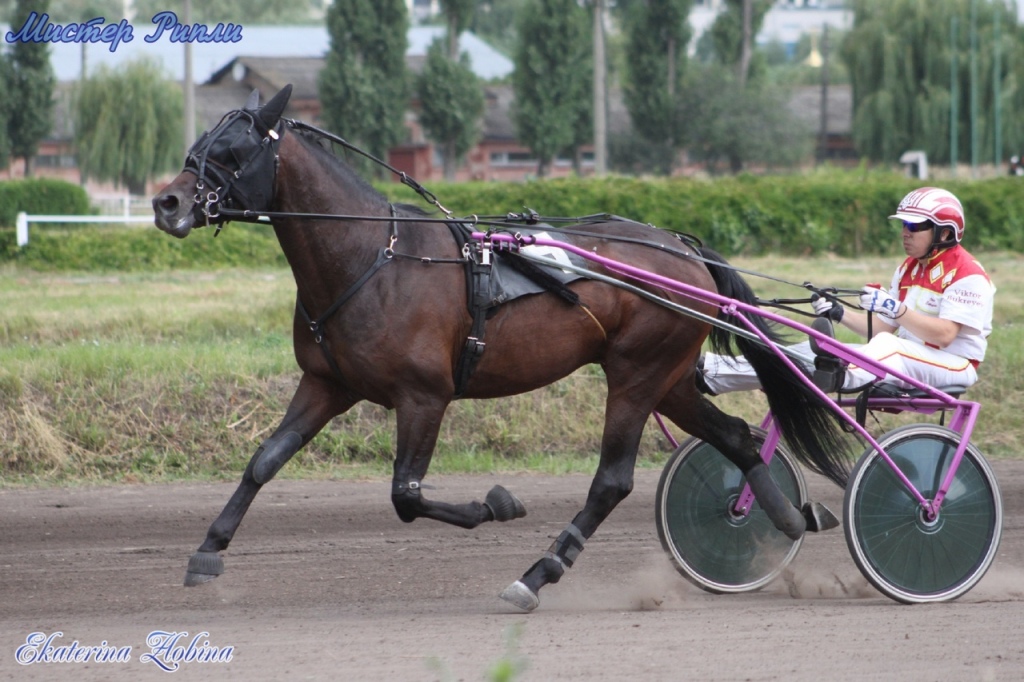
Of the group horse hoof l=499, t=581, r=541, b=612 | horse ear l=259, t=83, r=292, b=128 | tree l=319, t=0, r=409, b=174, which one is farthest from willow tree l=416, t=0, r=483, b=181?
horse hoof l=499, t=581, r=541, b=612

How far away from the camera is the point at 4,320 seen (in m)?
10.3

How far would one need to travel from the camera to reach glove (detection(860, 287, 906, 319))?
15.8 ft

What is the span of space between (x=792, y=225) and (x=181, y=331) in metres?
11.4

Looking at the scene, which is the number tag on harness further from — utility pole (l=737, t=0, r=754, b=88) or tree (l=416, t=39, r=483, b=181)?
utility pole (l=737, t=0, r=754, b=88)

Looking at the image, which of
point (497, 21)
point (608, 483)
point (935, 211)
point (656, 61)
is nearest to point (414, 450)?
point (608, 483)

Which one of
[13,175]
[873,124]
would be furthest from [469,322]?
[13,175]

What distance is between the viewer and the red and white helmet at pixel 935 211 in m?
4.95

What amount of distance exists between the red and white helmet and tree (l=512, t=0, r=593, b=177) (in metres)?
29.8

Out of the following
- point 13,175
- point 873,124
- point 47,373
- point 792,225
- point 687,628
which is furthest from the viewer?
point 13,175

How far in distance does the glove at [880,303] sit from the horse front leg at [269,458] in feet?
6.46

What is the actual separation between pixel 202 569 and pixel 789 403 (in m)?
2.44

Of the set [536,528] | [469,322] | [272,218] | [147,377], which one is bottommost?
[536,528]

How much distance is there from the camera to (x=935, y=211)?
4949 millimetres

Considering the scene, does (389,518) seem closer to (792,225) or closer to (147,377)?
(147,377)
